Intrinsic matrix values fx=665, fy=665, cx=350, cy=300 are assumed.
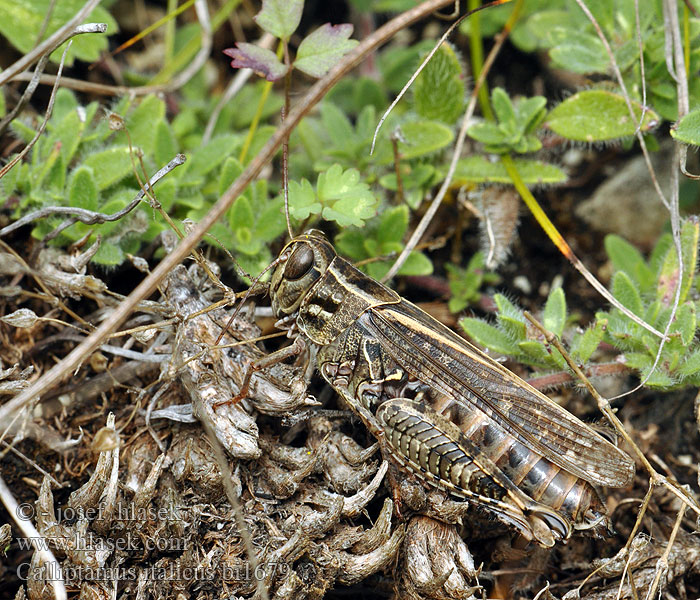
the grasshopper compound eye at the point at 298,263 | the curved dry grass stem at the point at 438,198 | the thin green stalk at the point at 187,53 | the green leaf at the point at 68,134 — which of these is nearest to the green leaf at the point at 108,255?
the green leaf at the point at 68,134

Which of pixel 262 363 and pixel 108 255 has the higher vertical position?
pixel 108 255

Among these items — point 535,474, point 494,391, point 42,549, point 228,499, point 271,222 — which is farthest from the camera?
point 271,222

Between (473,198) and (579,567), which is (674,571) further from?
(473,198)

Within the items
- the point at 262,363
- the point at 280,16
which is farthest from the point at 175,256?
the point at 280,16

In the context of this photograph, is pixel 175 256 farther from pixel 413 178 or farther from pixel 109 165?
pixel 413 178

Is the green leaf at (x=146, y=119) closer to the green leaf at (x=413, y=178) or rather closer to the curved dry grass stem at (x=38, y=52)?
the curved dry grass stem at (x=38, y=52)

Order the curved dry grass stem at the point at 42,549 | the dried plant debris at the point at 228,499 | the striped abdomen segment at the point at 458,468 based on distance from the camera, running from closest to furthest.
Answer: the curved dry grass stem at the point at 42,549 < the dried plant debris at the point at 228,499 < the striped abdomen segment at the point at 458,468

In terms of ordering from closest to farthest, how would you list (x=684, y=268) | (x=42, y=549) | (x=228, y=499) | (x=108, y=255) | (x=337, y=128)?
(x=42, y=549) < (x=228, y=499) < (x=108, y=255) < (x=684, y=268) < (x=337, y=128)
